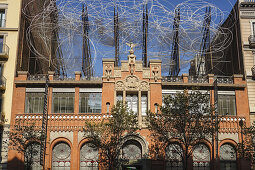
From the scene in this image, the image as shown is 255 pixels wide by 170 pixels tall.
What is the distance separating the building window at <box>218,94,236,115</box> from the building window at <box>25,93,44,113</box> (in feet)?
57.0

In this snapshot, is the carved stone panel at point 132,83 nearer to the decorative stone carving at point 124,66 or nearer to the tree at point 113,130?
the decorative stone carving at point 124,66

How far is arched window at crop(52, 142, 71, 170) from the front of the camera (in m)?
29.6

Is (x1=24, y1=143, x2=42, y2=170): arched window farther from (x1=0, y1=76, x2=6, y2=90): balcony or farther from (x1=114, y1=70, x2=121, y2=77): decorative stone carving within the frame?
(x1=114, y1=70, x2=121, y2=77): decorative stone carving

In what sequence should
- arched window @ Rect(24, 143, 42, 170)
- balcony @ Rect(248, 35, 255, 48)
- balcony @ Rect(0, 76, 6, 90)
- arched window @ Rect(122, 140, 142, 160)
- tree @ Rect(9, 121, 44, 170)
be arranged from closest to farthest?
tree @ Rect(9, 121, 44, 170) → arched window @ Rect(24, 143, 42, 170) → arched window @ Rect(122, 140, 142, 160) → balcony @ Rect(0, 76, 6, 90) → balcony @ Rect(248, 35, 255, 48)

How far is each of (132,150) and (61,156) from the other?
21.5 feet

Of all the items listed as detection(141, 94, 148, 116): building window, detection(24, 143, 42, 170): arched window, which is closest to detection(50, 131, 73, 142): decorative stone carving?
detection(24, 143, 42, 170): arched window

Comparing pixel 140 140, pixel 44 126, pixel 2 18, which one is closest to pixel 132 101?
pixel 140 140

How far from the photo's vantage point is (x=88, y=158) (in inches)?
1177

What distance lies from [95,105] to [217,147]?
11923 millimetres

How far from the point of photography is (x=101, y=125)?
2623 cm

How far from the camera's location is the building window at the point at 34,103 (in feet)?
102

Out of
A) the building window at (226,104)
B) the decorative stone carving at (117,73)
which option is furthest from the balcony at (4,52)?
the building window at (226,104)

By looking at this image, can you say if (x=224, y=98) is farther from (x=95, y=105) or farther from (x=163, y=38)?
(x=95, y=105)

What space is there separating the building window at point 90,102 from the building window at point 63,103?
3.21 ft
